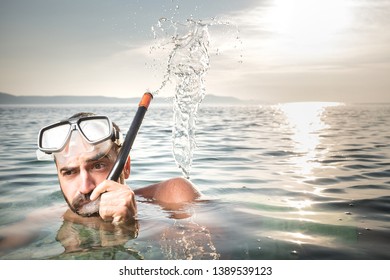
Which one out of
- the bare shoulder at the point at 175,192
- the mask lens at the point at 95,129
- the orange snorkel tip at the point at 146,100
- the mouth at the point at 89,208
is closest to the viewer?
the orange snorkel tip at the point at 146,100

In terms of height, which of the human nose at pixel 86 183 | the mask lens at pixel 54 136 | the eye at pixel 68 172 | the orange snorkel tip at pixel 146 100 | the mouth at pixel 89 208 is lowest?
the mouth at pixel 89 208

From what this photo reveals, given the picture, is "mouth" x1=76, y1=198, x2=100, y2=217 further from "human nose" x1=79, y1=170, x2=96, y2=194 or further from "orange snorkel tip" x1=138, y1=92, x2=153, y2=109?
"orange snorkel tip" x1=138, y1=92, x2=153, y2=109

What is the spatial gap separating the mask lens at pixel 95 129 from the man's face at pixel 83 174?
9cm

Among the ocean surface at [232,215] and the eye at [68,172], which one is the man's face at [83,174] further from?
the ocean surface at [232,215]

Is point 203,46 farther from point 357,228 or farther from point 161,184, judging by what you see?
point 357,228

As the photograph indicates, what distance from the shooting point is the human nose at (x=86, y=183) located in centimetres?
225

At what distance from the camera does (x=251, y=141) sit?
25.6ft

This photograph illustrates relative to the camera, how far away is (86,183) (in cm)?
226

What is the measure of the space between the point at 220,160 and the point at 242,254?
3.38 metres

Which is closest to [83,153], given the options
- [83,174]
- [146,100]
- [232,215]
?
[83,174]

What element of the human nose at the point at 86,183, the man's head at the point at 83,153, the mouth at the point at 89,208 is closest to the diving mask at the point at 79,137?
the man's head at the point at 83,153

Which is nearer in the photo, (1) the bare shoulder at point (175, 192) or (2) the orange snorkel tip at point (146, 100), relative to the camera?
(2) the orange snorkel tip at point (146, 100)

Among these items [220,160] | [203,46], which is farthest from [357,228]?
[220,160]

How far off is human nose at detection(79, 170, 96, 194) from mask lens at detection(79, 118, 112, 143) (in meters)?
0.18
